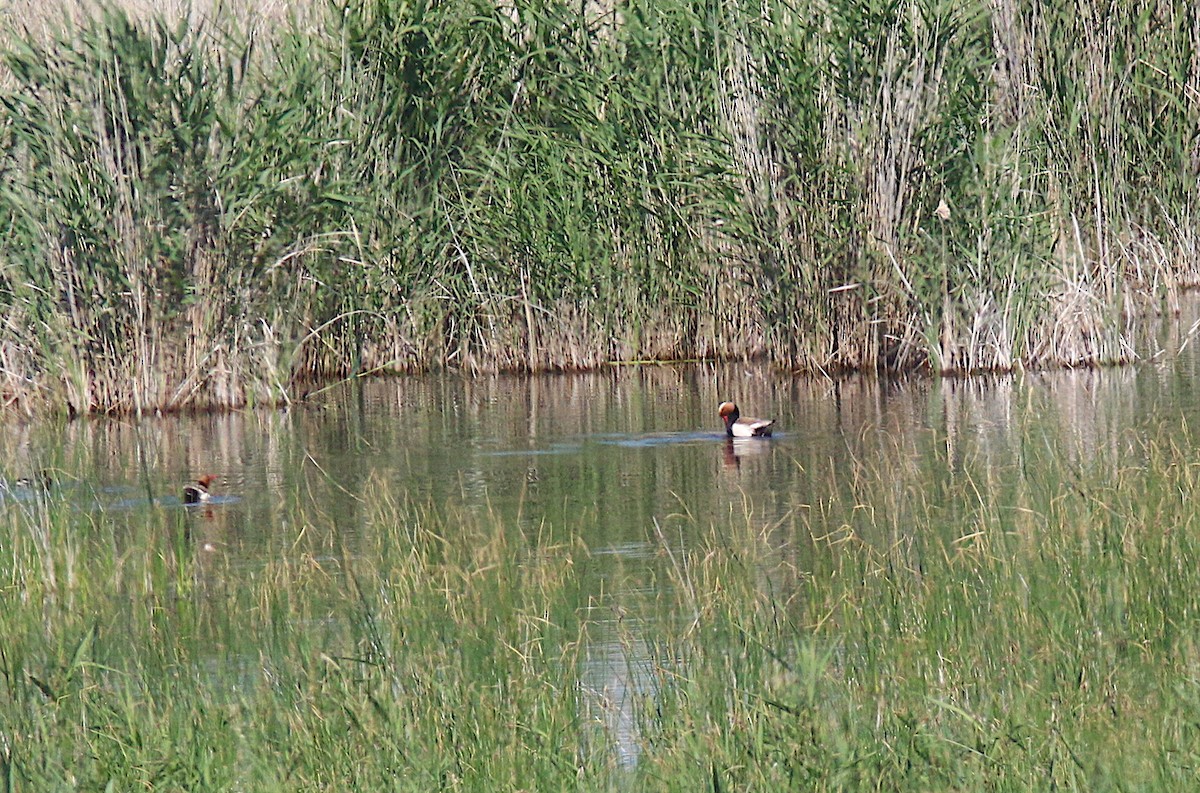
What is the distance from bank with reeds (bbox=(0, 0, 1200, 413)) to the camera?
1255cm

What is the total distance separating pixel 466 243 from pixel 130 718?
9.37 meters

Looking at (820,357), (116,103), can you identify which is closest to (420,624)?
(116,103)

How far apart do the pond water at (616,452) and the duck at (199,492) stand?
0.27 ft

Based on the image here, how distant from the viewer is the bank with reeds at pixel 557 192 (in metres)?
12.5

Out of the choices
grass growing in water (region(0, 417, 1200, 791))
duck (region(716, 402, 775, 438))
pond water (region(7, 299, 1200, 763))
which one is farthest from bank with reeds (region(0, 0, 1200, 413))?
grass growing in water (region(0, 417, 1200, 791))

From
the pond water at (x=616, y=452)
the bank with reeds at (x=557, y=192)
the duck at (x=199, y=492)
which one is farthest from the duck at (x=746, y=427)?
the duck at (x=199, y=492)

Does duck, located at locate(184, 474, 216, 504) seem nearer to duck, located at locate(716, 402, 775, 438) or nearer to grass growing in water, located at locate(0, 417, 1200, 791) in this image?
grass growing in water, located at locate(0, 417, 1200, 791)

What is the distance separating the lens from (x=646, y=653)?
258 inches

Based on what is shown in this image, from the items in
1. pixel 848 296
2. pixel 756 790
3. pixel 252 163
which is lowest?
pixel 756 790

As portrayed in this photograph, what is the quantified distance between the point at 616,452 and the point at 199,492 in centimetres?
233

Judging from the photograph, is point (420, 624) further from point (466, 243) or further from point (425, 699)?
point (466, 243)

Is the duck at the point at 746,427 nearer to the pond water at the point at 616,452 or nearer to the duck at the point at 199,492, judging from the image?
the pond water at the point at 616,452

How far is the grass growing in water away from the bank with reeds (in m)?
3.99

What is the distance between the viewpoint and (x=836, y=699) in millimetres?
5730
